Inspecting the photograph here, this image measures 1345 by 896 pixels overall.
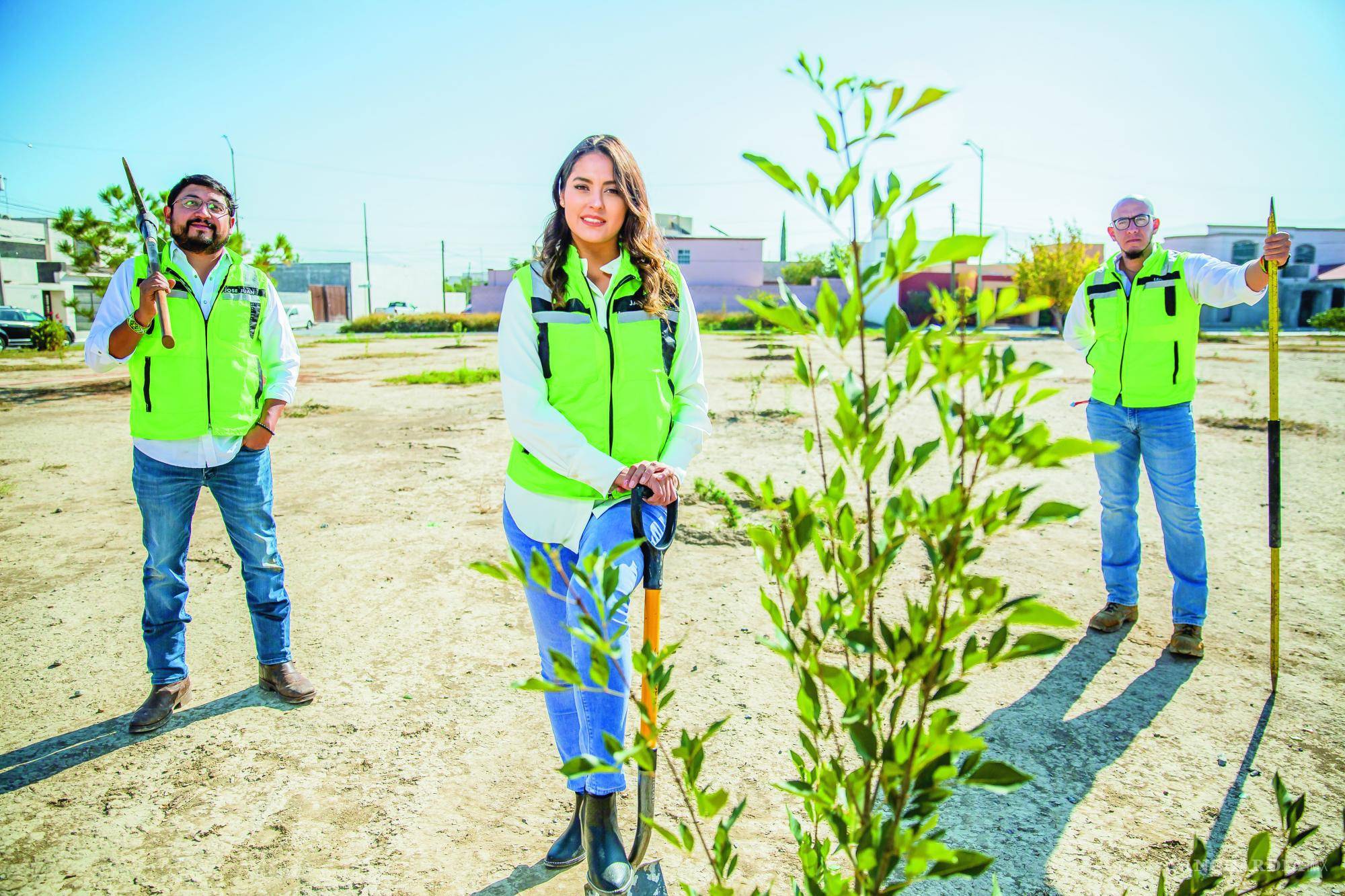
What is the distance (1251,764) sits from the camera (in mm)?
2949

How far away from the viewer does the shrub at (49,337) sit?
24.0m

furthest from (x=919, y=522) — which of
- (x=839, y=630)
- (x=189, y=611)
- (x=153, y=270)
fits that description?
(x=189, y=611)

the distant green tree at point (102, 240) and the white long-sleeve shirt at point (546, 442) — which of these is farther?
the distant green tree at point (102, 240)

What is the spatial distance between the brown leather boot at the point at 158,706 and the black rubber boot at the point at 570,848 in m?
1.75

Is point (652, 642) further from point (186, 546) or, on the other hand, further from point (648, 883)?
point (186, 546)

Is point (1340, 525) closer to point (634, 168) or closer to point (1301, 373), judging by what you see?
point (634, 168)

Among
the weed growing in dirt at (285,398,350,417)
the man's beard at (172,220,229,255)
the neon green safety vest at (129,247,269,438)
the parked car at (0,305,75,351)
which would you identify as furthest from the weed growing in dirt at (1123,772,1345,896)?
the parked car at (0,305,75,351)

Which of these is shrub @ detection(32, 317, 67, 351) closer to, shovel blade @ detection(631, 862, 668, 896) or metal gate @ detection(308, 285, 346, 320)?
shovel blade @ detection(631, 862, 668, 896)

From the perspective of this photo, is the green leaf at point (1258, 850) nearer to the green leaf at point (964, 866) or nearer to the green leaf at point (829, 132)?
the green leaf at point (964, 866)

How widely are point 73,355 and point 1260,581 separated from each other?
1061 inches

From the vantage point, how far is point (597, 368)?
7.89 ft

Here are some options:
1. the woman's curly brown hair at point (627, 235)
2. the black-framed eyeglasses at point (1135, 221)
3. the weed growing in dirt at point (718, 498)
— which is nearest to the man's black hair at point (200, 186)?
the woman's curly brown hair at point (627, 235)

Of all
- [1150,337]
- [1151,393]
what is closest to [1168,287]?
[1150,337]

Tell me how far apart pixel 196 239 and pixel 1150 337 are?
4232mm
